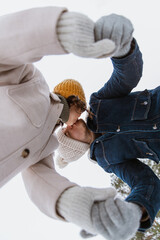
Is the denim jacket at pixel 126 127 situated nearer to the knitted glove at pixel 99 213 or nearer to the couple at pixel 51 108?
the couple at pixel 51 108

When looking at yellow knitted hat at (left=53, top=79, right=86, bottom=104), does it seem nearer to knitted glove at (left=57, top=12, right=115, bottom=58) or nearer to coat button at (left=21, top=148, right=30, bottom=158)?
coat button at (left=21, top=148, right=30, bottom=158)

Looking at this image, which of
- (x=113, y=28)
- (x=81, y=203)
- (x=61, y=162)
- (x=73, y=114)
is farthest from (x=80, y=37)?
(x=61, y=162)

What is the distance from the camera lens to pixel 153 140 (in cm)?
94

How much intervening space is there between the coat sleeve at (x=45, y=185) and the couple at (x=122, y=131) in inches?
9.6

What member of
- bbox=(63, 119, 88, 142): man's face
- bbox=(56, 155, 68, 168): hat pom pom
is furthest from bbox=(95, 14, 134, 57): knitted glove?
bbox=(56, 155, 68, 168): hat pom pom

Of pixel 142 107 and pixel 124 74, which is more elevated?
pixel 124 74

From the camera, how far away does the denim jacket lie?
92 centimetres

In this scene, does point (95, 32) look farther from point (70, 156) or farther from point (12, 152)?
point (70, 156)

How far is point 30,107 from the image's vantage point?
27.5 inches

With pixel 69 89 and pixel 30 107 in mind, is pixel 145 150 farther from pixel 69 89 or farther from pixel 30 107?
pixel 30 107

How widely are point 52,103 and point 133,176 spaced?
16.6 inches

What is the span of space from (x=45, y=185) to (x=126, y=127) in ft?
1.40

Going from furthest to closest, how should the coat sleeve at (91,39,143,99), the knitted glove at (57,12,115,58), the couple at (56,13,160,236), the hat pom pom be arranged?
the hat pom pom, the couple at (56,13,160,236), the coat sleeve at (91,39,143,99), the knitted glove at (57,12,115,58)

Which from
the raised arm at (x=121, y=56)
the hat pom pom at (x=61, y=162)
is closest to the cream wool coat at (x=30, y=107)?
the raised arm at (x=121, y=56)
